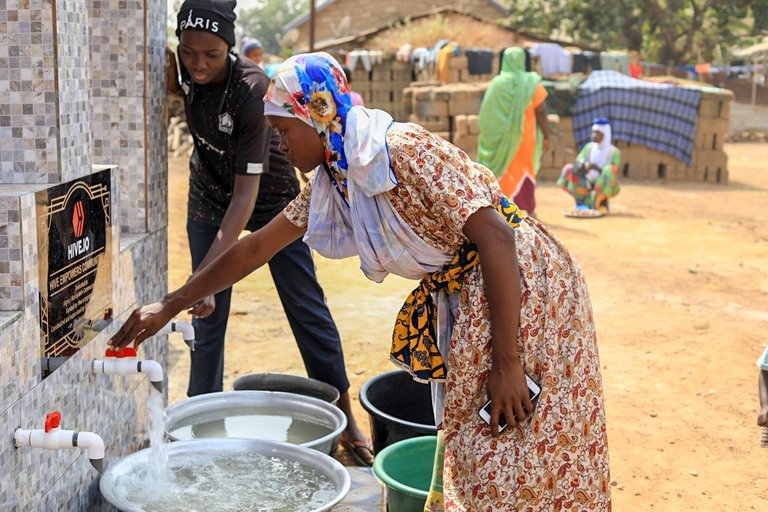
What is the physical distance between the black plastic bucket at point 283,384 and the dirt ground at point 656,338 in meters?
0.70

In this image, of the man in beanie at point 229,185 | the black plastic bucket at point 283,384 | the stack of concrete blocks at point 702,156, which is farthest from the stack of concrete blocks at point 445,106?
the man in beanie at point 229,185

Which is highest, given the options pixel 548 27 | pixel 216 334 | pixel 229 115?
pixel 548 27

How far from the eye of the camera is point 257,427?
327 cm

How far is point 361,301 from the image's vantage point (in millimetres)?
6660

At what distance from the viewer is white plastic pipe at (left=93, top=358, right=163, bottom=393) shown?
8.11 feet

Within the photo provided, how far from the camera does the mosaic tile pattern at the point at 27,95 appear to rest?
222cm

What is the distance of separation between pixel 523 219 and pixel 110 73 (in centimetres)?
164

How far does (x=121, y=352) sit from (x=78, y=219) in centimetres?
42

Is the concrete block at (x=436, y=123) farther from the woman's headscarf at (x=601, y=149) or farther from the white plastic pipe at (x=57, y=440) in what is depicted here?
the white plastic pipe at (x=57, y=440)

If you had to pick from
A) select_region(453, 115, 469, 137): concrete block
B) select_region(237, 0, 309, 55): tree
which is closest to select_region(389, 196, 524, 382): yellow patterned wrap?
select_region(453, 115, 469, 137): concrete block

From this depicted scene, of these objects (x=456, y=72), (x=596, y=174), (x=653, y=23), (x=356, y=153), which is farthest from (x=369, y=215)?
(x=653, y=23)

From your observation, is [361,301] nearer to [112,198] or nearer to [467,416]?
[112,198]

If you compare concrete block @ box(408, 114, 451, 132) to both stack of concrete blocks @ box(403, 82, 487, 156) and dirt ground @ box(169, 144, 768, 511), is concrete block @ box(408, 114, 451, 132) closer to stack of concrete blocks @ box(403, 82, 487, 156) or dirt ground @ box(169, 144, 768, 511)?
stack of concrete blocks @ box(403, 82, 487, 156)

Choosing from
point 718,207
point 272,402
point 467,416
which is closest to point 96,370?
point 272,402
